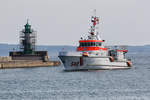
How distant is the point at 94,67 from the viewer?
8769cm

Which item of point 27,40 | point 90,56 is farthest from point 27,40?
point 90,56

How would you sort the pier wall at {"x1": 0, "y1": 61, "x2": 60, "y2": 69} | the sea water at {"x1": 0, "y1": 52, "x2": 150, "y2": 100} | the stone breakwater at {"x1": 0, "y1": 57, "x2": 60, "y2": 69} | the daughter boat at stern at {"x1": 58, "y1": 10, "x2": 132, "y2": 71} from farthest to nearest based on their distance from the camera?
the stone breakwater at {"x1": 0, "y1": 57, "x2": 60, "y2": 69}, the pier wall at {"x1": 0, "y1": 61, "x2": 60, "y2": 69}, the daughter boat at stern at {"x1": 58, "y1": 10, "x2": 132, "y2": 71}, the sea water at {"x1": 0, "y1": 52, "x2": 150, "y2": 100}

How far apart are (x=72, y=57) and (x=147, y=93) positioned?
31.2 metres

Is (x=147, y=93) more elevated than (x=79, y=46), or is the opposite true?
(x=79, y=46)

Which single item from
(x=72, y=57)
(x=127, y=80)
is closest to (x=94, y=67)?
(x=72, y=57)

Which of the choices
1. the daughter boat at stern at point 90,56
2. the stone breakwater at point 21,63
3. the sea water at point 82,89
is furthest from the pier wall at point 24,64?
the sea water at point 82,89

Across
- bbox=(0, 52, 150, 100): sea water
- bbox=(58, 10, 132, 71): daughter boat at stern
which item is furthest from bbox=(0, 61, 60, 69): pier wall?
bbox=(0, 52, 150, 100): sea water

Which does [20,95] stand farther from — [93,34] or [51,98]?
[93,34]

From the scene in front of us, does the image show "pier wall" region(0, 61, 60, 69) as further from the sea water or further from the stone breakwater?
the sea water

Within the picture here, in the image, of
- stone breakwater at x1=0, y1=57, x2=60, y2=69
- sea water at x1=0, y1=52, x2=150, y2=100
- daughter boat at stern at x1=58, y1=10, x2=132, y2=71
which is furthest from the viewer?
stone breakwater at x1=0, y1=57, x2=60, y2=69

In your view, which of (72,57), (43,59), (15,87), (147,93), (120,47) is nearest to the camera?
(147,93)

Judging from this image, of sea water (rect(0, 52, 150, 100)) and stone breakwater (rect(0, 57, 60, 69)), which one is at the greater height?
stone breakwater (rect(0, 57, 60, 69))

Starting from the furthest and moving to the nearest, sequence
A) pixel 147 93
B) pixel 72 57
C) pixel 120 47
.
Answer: pixel 120 47, pixel 72 57, pixel 147 93

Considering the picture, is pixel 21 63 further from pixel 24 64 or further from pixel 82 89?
pixel 82 89
